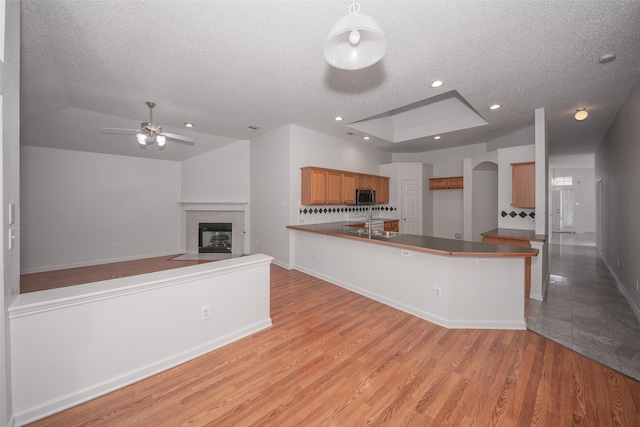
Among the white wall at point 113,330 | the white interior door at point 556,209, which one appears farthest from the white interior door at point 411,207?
the white interior door at point 556,209

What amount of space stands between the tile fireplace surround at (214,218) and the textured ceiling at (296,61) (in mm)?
Answer: 2345

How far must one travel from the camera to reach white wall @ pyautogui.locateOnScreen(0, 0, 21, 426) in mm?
1266

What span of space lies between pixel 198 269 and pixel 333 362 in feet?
4.77

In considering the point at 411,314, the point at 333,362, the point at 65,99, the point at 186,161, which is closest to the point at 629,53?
the point at 411,314

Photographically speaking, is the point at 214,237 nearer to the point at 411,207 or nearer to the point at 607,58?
the point at 411,207

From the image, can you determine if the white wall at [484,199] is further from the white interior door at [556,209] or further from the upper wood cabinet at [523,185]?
the white interior door at [556,209]

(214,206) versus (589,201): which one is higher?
(589,201)

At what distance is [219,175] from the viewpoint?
20.4 feet

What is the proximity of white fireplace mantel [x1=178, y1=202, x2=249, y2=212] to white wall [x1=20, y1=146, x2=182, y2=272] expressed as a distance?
0.35 meters

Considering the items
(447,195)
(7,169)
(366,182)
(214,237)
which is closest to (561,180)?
(447,195)

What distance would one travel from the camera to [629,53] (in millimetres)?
2330

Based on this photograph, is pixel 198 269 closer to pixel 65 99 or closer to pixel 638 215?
pixel 65 99

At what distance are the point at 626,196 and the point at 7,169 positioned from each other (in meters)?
6.44

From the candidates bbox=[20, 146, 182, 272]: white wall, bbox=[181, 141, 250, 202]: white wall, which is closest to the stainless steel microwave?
bbox=[181, 141, 250, 202]: white wall
